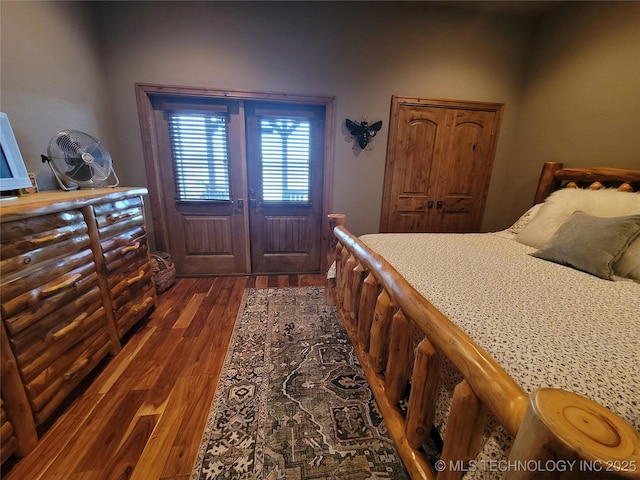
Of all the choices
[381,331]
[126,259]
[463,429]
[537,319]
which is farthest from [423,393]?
[126,259]

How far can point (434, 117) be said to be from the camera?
290cm

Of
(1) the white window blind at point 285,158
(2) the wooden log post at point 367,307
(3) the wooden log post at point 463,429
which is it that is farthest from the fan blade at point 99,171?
(3) the wooden log post at point 463,429

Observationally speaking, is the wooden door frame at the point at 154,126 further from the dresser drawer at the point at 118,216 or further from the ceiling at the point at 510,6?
the ceiling at the point at 510,6

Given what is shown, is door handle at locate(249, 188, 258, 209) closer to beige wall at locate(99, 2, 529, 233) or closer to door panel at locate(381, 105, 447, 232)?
beige wall at locate(99, 2, 529, 233)

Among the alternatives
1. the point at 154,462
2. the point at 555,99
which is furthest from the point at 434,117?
the point at 154,462

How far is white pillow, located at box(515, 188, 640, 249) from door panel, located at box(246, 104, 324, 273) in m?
2.00

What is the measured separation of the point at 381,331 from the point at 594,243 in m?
1.29

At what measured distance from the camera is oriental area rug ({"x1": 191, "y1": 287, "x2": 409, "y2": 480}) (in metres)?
1.11

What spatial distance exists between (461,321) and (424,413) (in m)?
0.34

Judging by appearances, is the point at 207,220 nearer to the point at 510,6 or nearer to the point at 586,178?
the point at 586,178

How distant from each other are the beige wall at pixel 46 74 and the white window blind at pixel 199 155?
0.64 meters

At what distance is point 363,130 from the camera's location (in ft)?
9.23

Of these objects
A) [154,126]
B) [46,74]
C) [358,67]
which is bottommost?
[154,126]

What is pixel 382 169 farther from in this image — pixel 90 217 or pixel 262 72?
pixel 90 217
